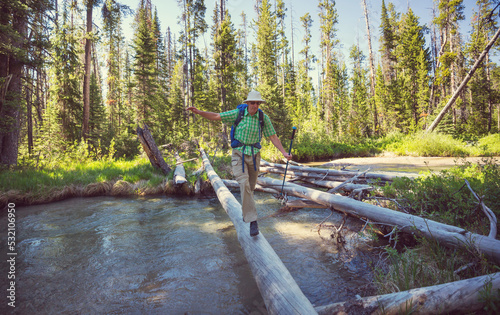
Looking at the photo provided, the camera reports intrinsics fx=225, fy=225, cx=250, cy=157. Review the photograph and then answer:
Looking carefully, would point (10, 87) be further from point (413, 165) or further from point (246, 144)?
point (413, 165)

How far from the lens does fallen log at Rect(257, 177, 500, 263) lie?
2.62 meters

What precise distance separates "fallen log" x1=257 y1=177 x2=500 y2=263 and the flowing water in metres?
0.69

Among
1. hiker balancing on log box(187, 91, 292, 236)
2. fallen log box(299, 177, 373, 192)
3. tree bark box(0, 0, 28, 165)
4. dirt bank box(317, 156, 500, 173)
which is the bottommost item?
fallen log box(299, 177, 373, 192)

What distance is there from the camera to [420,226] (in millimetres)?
3379

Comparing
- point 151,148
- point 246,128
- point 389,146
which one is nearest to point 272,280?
point 246,128

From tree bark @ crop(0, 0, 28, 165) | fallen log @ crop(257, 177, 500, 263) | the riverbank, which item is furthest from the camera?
the riverbank

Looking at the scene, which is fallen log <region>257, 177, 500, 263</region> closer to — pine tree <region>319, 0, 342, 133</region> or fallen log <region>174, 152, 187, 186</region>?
fallen log <region>174, 152, 187, 186</region>

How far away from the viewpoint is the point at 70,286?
3.32 m

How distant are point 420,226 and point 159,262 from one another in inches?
169

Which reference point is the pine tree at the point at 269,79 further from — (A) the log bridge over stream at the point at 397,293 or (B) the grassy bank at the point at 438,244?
(A) the log bridge over stream at the point at 397,293

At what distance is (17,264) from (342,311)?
17.1ft

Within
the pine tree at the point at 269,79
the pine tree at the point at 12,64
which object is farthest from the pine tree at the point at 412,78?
the pine tree at the point at 12,64

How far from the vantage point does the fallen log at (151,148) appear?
8.43m

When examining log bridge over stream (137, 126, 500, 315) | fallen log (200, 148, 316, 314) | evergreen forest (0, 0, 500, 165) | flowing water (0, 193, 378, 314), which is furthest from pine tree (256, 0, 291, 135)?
fallen log (200, 148, 316, 314)
